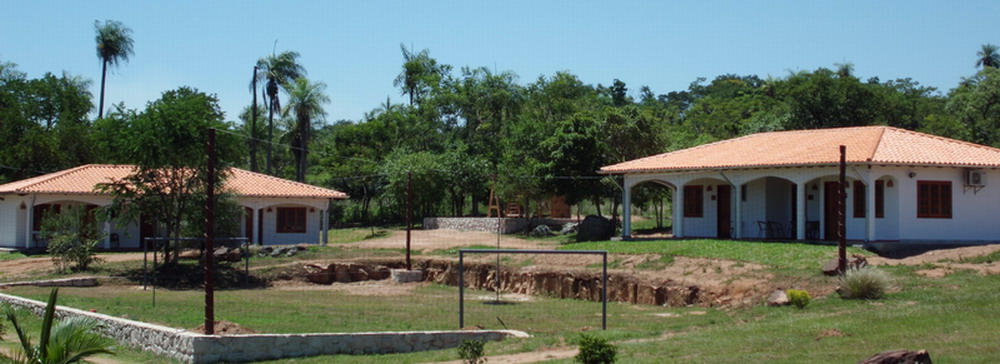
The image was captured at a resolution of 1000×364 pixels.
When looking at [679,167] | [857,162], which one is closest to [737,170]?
[679,167]

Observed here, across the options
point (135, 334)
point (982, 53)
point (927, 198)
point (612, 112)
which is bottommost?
point (135, 334)

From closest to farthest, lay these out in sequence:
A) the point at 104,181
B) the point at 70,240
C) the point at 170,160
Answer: the point at 70,240, the point at 170,160, the point at 104,181

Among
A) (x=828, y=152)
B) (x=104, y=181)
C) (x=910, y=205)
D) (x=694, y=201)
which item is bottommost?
(x=910, y=205)

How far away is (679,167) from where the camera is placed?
35.2m

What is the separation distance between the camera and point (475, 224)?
5069 cm

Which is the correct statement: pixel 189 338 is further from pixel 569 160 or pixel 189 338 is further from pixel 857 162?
pixel 569 160

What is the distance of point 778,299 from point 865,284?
2.03 m

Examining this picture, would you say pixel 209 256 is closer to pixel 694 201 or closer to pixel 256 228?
pixel 694 201

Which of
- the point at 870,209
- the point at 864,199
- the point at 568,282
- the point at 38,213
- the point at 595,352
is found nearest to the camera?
the point at 595,352

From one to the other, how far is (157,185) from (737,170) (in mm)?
21616

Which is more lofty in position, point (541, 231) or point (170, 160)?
point (170, 160)

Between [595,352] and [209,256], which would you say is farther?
[209,256]

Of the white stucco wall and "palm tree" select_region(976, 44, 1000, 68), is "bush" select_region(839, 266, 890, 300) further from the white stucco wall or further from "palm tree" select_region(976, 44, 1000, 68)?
"palm tree" select_region(976, 44, 1000, 68)

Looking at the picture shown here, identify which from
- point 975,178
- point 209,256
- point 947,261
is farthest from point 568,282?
point 209,256
